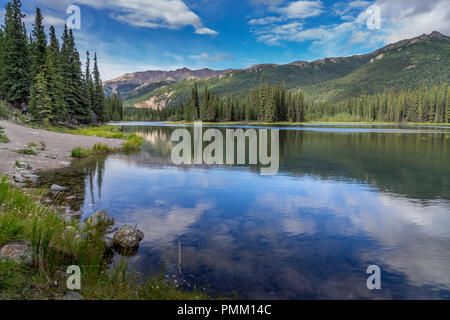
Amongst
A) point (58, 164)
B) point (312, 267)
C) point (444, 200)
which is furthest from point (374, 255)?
point (58, 164)

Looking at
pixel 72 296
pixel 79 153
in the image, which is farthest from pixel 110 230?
pixel 79 153

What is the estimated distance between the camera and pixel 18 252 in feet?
19.3

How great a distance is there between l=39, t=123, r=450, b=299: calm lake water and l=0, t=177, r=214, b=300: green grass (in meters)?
1.26

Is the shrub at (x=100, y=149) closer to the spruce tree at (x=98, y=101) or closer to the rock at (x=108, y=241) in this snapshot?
the rock at (x=108, y=241)

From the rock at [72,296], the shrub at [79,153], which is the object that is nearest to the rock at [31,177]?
the shrub at [79,153]

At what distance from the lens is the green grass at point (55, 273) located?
5.01 metres

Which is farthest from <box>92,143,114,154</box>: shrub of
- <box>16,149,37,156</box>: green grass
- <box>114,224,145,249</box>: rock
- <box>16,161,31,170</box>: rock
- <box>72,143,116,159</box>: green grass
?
<box>114,224,145,249</box>: rock

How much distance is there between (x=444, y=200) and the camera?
14.5 metres

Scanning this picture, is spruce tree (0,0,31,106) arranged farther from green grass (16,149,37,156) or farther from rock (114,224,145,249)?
rock (114,224,145,249)

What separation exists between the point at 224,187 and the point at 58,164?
1413 cm
